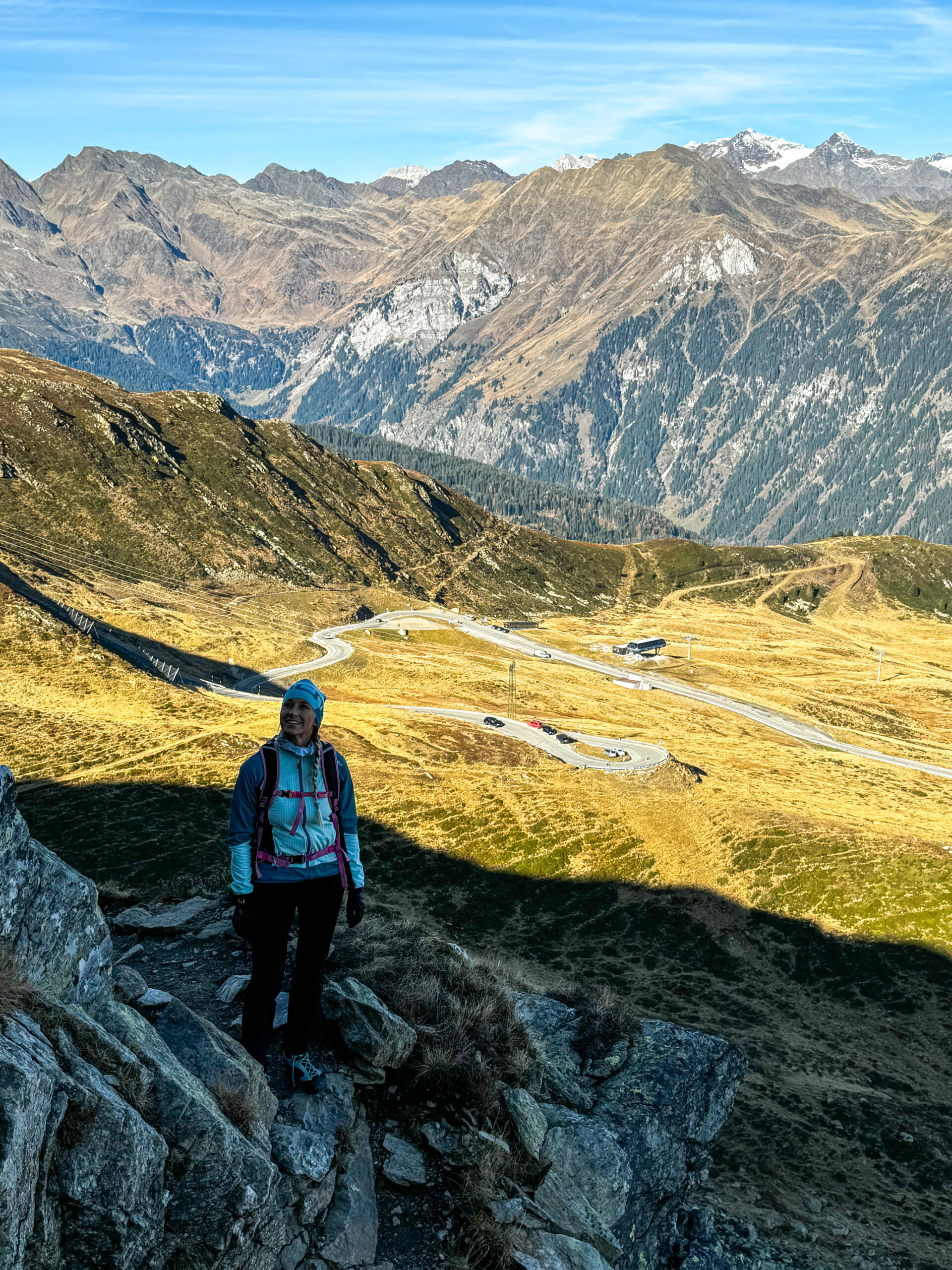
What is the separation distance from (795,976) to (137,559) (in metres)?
171

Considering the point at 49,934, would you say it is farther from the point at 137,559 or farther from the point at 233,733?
the point at 137,559

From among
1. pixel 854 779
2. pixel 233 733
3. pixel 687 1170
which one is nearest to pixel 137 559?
pixel 233 733

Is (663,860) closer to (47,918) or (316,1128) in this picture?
(316,1128)

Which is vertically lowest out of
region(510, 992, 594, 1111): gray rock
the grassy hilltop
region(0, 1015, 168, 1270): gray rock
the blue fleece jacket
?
the grassy hilltop

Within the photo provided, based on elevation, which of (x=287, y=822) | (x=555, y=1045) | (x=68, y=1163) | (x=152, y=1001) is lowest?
(x=555, y=1045)

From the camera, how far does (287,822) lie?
1352cm

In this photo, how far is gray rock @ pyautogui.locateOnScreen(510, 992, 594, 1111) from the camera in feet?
62.6

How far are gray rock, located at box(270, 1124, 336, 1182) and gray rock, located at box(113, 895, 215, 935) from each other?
11.6 metres

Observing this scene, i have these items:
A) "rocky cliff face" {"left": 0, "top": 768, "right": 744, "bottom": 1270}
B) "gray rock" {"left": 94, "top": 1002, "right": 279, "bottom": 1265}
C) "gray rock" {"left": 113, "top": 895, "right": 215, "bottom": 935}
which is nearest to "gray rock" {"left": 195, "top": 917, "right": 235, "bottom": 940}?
"gray rock" {"left": 113, "top": 895, "right": 215, "bottom": 935}

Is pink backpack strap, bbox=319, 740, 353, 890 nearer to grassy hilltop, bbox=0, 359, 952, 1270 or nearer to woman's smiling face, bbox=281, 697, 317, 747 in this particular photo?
woman's smiling face, bbox=281, 697, 317, 747

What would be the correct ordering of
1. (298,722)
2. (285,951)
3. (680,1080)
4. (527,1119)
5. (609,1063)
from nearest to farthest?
(298,722) < (285,951) < (527,1119) < (680,1080) < (609,1063)

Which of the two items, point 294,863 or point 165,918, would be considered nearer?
point 294,863

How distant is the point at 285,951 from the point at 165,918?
1252 centimetres

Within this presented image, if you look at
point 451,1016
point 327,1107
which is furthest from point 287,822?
point 451,1016
